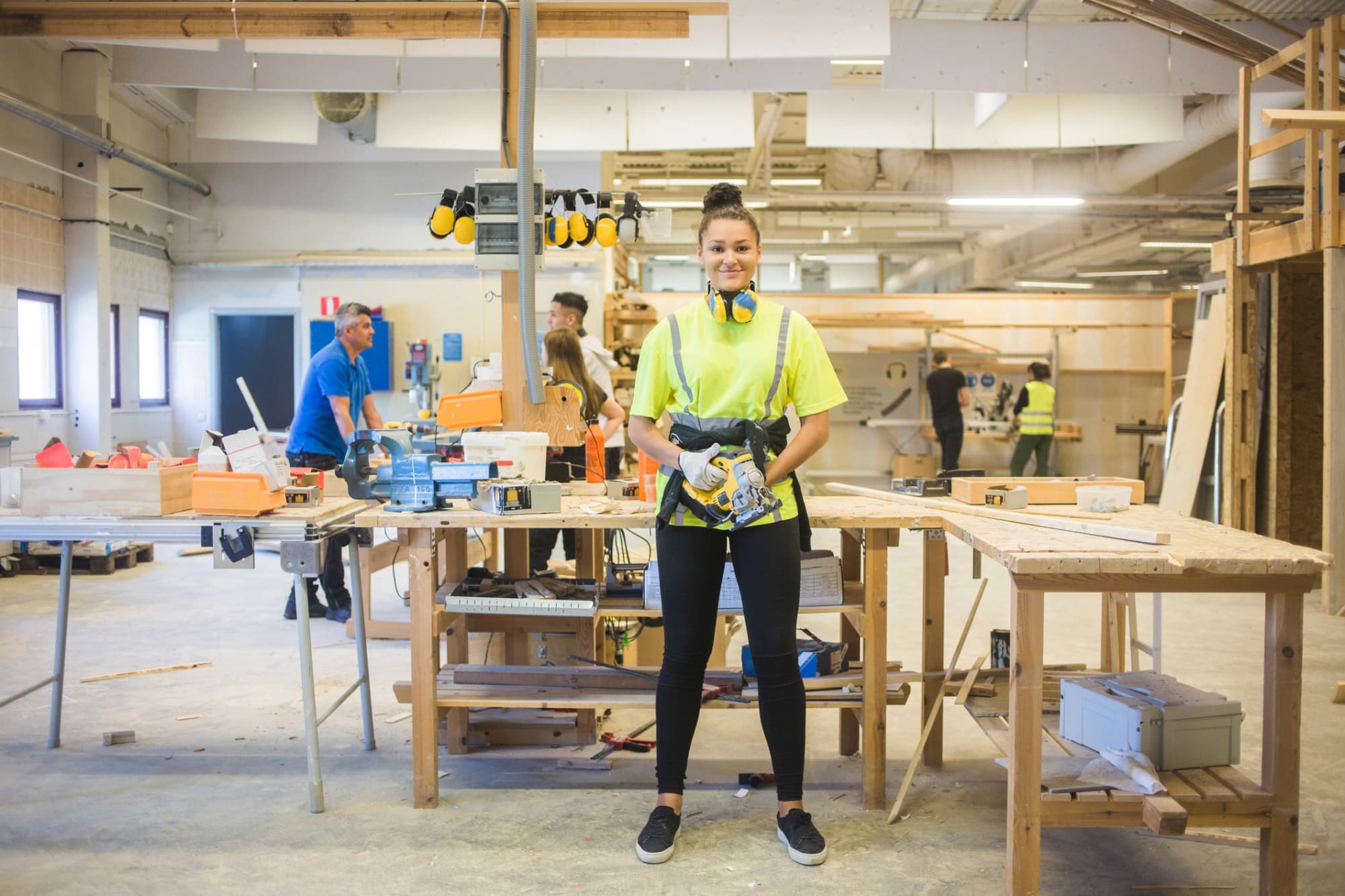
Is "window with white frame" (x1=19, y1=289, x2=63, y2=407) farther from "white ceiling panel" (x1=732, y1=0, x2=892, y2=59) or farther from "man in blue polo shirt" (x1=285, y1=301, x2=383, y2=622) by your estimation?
"white ceiling panel" (x1=732, y1=0, x2=892, y2=59)

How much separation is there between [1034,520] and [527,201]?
1.89 m

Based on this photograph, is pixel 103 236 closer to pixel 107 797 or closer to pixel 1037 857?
pixel 107 797

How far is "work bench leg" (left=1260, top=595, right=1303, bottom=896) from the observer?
7.23 feet

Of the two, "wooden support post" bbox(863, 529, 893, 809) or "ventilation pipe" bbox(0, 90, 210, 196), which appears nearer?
"wooden support post" bbox(863, 529, 893, 809)

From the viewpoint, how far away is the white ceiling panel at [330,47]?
265 inches

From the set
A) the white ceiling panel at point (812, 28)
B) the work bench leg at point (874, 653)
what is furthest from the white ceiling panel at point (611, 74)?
the work bench leg at point (874, 653)

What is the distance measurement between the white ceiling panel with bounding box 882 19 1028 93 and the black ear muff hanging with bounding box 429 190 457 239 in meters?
5.02

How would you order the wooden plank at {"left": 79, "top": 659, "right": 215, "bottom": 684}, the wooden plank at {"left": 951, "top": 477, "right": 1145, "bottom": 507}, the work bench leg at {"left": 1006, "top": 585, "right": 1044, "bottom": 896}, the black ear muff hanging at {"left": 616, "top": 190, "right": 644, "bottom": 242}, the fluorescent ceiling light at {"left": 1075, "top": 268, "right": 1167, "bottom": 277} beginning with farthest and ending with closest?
the fluorescent ceiling light at {"left": 1075, "top": 268, "right": 1167, "bottom": 277}, the wooden plank at {"left": 79, "top": 659, "right": 215, "bottom": 684}, the black ear muff hanging at {"left": 616, "top": 190, "right": 644, "bottom": 242}, the wooden plank at {"left": 951, "top": 477, "right": 1145, "bottom": 507}, the work bench leg at {"left": 1006, "top": 585, "right": 1044, "bottom": 896}

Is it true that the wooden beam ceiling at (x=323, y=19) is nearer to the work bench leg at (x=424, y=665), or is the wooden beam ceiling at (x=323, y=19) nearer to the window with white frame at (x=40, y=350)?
the work bench leg at (x=424, y=665)

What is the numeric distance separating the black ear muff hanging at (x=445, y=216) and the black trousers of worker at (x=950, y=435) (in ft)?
25.5

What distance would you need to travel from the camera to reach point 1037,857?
220cm


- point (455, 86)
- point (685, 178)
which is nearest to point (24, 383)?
point (455, 86)

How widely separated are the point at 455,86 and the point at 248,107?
8.14 ft

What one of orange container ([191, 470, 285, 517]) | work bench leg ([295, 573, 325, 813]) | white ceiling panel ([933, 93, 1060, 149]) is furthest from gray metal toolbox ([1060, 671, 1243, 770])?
white ceiling panel ([933, 93, 1060, 149])
